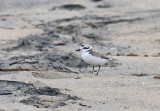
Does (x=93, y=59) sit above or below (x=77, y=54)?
above

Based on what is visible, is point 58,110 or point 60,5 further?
point 60,5

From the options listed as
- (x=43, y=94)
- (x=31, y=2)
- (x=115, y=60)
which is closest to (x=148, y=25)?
(x=115, y=60)

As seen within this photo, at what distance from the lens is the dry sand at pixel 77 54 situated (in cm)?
607

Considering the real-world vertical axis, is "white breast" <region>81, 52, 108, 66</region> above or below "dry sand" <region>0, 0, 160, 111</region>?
above

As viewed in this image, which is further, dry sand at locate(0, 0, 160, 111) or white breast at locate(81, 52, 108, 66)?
white breast at locate(81, 52, 108, 66)

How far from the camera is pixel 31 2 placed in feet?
56.0

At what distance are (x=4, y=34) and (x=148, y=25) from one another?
3898 millimetres

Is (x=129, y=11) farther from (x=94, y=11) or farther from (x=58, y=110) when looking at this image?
(x=58, y=110)

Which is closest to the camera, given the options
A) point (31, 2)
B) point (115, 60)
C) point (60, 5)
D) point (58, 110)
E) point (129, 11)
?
point (58, 110)

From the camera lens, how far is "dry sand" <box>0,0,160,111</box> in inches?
239

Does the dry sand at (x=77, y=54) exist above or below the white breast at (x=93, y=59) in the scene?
below

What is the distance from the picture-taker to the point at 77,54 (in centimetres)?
900

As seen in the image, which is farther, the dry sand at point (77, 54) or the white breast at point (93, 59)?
the white breast at point (93, 59)

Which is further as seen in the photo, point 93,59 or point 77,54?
point 77,54
